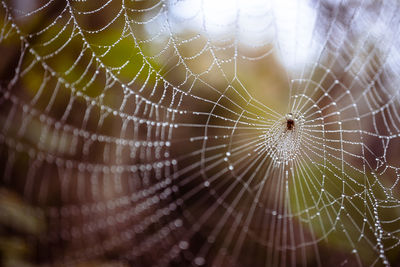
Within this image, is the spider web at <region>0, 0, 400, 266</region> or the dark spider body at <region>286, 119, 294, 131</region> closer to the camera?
the dark spider body at <region>286, 119, 294, 131</region>

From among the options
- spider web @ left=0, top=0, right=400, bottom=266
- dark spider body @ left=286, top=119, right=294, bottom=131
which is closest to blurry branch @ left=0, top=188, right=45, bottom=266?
spider web @ left=0, top=0, right=400, bottom=266

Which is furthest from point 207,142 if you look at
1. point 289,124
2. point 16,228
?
point 16,228

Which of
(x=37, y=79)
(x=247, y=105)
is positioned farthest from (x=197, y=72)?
(x=37, y=79)

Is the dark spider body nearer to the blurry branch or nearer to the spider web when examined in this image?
the spider web

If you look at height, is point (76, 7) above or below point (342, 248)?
above

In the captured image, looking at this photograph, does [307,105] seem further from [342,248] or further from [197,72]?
[342,248]

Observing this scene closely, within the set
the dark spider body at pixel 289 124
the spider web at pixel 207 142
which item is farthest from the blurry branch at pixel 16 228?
the dark spider body at pixel 289 124

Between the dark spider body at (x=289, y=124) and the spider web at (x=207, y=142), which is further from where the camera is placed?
the spider web at (x=207, y=142)

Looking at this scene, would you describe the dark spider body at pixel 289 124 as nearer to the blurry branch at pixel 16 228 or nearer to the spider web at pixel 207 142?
the spider web at pixel 207 142

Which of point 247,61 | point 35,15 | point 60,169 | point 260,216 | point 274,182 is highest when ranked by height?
point 247,61
